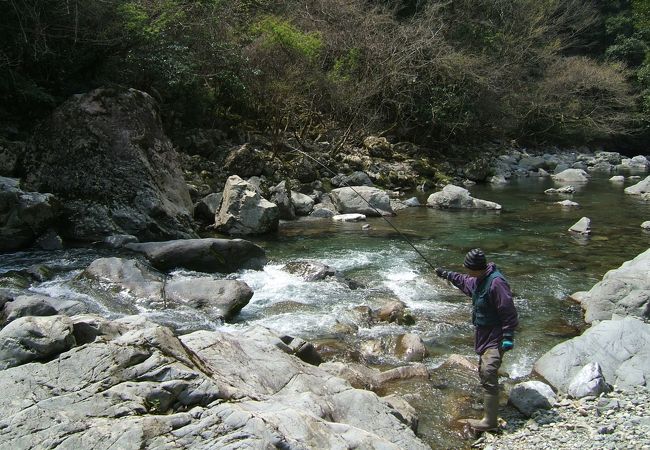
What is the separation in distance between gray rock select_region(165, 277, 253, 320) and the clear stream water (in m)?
0.21

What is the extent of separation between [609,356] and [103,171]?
9.61 meters

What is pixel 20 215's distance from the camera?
1027cm

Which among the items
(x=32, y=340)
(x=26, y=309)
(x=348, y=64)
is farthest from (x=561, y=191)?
(x=32, y=340)

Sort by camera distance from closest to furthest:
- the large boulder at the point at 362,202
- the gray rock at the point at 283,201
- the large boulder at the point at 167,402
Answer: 1. the large boulder at the point at 167,402
2. the gray rock at the point at 283,201
3. the large boulder at the point at 362,202

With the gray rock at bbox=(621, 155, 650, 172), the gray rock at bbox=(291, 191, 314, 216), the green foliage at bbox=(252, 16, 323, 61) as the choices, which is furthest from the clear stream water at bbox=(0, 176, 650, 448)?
the gray rock at bbox=(621, 155, 650, 172)

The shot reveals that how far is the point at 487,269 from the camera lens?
5398 millimetres

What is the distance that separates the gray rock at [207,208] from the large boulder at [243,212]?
0.38m

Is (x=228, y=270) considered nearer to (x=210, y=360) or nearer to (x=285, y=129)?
(x=210, y=360)

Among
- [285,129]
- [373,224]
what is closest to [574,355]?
[373,224]

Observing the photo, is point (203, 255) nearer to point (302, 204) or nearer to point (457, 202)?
point (302, 204)

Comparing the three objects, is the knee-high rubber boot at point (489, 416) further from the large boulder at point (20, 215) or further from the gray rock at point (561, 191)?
the gray rock at point (561, 191)

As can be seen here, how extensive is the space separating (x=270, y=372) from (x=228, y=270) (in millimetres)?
5409

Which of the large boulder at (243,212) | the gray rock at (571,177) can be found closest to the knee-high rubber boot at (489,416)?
the large boulder at (243,212)

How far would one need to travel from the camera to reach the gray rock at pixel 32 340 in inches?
159
